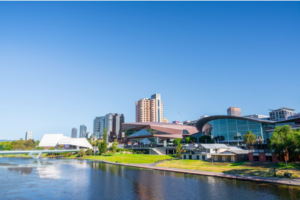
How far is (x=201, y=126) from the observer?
13588 cm

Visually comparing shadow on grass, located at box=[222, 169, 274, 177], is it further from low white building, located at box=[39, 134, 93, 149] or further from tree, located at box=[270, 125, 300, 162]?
low white building, located at box=[39, 134, 93, 149]

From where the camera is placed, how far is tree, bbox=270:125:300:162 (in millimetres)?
48359

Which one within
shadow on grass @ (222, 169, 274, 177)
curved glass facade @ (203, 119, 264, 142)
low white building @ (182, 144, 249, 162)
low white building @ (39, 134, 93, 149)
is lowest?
shadow on grass @ (222, 169, 274, 177)

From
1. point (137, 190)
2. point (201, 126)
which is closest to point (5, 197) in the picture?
point (137, 190)

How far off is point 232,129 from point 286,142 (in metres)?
57.5

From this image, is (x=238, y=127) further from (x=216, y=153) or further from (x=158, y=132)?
(x=158, y=132)

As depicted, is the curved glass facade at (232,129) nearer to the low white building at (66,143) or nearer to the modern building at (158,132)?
the modern building at (158,132)

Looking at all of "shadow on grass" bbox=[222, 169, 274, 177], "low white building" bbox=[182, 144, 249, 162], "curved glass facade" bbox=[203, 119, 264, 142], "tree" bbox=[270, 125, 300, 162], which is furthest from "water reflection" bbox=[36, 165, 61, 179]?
"curved glass facade" bbox=[203, 119, 264, 142]

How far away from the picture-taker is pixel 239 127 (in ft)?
343

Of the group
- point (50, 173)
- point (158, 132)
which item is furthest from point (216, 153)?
point (158, 132)

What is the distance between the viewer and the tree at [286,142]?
48359mm

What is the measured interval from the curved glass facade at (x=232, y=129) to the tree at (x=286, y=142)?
163ft

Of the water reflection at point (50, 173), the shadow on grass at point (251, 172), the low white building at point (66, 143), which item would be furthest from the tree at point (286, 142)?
the low white building at point (66, 143)

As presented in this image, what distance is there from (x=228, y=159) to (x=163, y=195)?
136 ft
